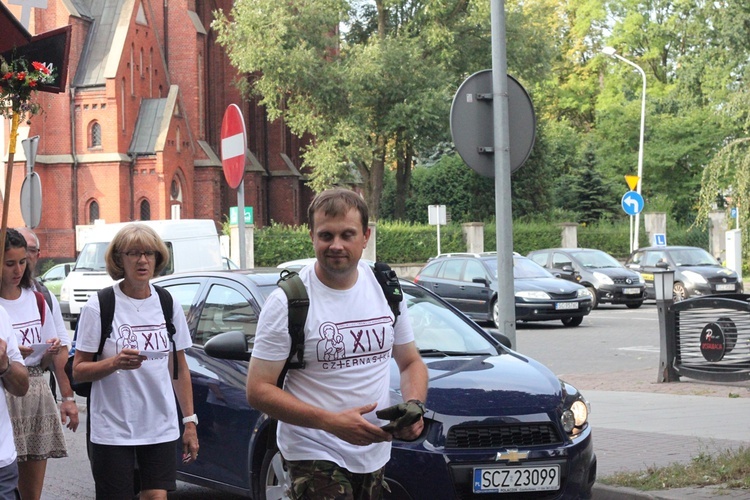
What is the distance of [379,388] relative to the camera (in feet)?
12.2

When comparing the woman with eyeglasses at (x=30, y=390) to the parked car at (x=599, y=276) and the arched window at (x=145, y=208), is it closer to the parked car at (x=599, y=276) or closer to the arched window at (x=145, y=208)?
the parked car at (x=599, y=276)

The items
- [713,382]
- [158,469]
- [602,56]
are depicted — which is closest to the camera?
[158,469]

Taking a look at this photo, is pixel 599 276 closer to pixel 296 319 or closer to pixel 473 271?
pixel 473 271

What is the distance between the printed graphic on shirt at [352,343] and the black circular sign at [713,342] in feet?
31.4

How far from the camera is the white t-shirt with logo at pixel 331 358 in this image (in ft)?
11.9

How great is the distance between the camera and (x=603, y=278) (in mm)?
28438

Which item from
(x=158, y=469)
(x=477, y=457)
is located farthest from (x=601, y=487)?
(x=158, y=469)

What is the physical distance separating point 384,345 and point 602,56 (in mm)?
62338

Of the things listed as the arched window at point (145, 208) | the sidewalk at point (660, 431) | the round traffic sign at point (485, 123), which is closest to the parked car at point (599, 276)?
the sidewalk at point (660, 431)

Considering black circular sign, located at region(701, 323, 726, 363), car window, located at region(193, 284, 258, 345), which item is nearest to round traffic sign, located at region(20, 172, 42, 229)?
black circular sign, located at region(701, 323, 726, 363)

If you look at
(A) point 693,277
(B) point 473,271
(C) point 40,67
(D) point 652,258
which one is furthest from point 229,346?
(D) point 652,258

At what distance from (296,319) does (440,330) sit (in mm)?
3905

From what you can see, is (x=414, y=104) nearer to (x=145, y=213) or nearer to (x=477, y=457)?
(x=145, y=213)

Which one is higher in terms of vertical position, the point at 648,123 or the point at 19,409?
the point at 648,123
